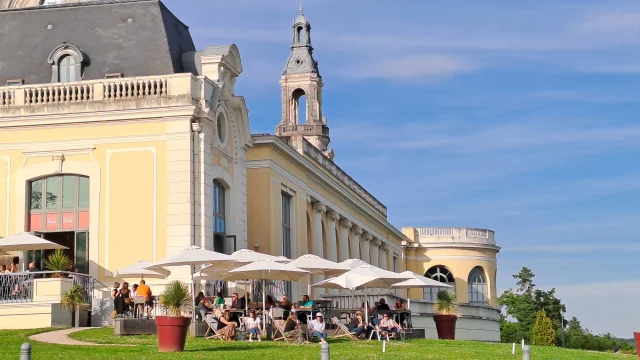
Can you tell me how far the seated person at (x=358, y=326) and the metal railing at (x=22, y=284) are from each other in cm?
787

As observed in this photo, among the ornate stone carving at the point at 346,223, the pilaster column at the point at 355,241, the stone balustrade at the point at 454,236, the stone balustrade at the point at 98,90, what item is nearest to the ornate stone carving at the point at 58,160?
the stone balustrade at the point at 98,90

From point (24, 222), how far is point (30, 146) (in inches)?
95.5

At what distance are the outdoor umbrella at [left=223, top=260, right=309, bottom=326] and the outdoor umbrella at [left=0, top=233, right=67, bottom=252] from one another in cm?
568

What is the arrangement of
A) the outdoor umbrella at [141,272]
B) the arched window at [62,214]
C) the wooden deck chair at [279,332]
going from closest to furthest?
the wooden deck chair at [279,332] < the outdoor umbrella at [141,272] < the arched window at [62,214]

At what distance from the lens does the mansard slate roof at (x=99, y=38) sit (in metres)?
38.2

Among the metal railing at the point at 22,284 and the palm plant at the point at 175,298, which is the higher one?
the metal railing at the point at 22,284

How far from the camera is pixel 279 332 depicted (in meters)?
29.1

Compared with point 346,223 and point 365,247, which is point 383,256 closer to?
point 365,247

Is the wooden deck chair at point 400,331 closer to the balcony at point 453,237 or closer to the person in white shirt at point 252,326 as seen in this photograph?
the person in white shirt at point 252,326

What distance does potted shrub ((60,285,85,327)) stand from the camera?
3173 cm

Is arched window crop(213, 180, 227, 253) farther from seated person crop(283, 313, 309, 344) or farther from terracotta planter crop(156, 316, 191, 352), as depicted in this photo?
terracotta planter crop(156, 316, 191, 352)

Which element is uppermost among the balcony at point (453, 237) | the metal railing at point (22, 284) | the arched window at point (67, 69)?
→ the arched window at point (67, 69)

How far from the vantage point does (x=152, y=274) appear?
33719 millimetres

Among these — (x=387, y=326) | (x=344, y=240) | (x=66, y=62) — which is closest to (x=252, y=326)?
(x=387, y=326)
